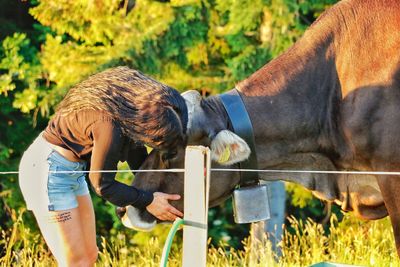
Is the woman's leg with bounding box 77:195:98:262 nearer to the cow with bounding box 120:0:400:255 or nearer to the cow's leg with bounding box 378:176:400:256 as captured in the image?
the cow with bounding box 120:0:400:255

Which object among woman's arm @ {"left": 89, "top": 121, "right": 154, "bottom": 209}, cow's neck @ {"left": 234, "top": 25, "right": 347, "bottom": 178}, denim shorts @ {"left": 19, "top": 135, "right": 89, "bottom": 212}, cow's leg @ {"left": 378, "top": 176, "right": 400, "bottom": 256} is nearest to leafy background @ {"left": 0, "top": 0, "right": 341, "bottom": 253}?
cow's neck @ {"left": 234, "top": 25, "right": 347, "bottom": 178}

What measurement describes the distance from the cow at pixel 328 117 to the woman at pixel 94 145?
403mm

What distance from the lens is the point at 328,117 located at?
5.71 m

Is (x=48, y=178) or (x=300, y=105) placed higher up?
(x=300, y=105)

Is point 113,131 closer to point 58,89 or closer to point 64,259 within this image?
point 64,259

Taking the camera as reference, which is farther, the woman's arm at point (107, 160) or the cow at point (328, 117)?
the cow at point (328, 117)

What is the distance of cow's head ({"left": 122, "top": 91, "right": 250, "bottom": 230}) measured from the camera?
5.22m

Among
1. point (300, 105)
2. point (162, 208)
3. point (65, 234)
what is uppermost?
point (300, 105)

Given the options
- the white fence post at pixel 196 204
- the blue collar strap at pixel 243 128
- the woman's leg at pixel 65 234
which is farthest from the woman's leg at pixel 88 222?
the white fence post at pixel 196 204

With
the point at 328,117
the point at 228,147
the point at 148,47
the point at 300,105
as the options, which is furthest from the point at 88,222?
the point at 148,47

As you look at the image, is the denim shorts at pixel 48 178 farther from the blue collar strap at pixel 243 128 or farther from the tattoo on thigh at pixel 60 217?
the blue collar strap at pixel 243 128

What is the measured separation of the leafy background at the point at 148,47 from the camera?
10.0 m

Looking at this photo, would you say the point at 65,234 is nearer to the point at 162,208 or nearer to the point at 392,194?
the point at 162,208

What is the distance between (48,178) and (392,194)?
191 cm
